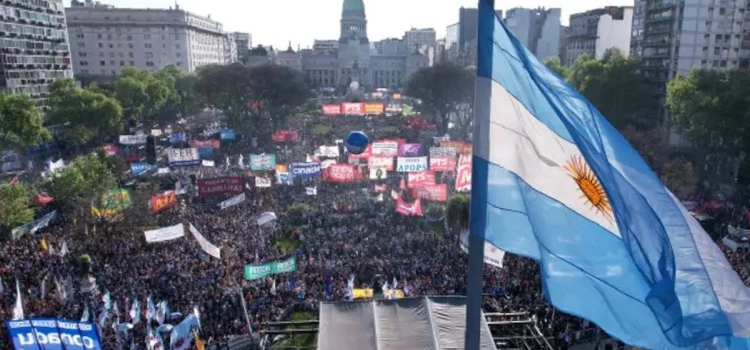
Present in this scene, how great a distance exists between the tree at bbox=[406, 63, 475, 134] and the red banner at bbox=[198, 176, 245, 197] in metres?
40.9

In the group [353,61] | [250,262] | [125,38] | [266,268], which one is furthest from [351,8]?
[266,268]

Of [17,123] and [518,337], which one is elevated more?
[17,123]

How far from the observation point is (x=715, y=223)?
2644cm

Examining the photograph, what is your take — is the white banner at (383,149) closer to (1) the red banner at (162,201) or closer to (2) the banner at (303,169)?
(2) the banner at (303,169)

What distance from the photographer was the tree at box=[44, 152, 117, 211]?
27953mm

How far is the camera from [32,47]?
57562mm

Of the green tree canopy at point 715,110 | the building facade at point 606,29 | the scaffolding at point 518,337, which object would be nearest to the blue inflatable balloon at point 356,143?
the green tree canopy at point 715,110

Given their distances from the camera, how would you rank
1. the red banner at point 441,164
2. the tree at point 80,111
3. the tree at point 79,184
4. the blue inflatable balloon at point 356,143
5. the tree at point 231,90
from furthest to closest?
the tree at point 231,90
the tree at point 80,111
the blue inflatable balloon at point 356,143
the red banner at point 441,164
the tree at point 79,184

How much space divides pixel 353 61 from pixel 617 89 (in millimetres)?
97219

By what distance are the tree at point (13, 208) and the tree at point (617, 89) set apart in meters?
40.7

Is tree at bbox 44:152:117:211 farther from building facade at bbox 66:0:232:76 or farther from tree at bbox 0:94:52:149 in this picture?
building facade at bbox 66:0:232:76

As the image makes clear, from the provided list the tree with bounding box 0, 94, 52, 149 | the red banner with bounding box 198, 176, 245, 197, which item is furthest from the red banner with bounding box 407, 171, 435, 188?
the tree with bounding box 0, 94, 52, 149

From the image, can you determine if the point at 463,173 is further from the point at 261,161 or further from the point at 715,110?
the point at 715,110

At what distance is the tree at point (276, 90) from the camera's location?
197ft
